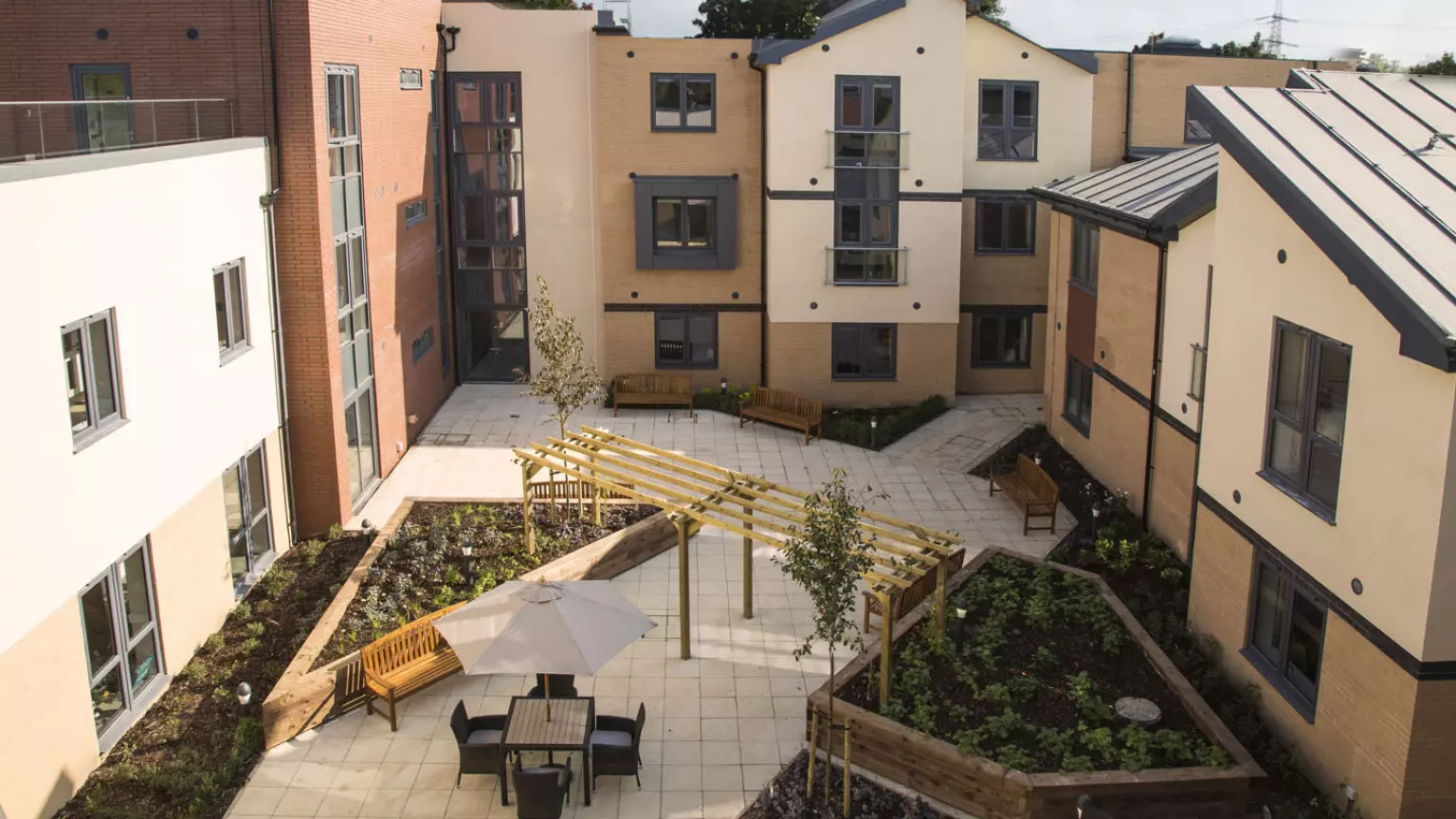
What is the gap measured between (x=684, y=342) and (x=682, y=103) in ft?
17.2

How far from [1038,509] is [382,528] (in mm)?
10203

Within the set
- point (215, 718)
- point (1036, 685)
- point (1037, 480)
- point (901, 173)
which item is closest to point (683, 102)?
point (901, 173)

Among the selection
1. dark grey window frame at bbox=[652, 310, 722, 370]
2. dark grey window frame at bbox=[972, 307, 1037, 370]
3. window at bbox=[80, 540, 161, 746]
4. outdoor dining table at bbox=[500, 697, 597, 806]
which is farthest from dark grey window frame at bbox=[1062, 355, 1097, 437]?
window at bbox=[80, 540, 161, 746]

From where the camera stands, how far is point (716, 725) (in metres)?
14.0

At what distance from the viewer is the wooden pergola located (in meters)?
14.0

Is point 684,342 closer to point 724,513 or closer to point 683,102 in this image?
point 683,102

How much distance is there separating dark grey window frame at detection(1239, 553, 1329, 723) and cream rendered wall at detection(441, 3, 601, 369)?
17.5 m

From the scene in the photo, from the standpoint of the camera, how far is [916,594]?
16.0m

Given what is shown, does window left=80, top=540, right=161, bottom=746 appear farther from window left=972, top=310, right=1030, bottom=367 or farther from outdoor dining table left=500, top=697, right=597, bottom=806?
window left=972, top=310, right=1030, bottom=367

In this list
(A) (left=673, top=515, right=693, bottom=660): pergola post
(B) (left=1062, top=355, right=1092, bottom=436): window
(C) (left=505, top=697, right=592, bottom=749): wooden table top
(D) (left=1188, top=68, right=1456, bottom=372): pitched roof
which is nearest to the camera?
Result: (D) (left=1188, top=68, right=1456, bottom=372): pitched roof

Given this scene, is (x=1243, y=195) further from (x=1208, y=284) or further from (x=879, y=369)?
(x=879, y=369)

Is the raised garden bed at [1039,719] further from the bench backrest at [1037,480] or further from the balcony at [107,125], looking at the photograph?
the balcony at [107,125]

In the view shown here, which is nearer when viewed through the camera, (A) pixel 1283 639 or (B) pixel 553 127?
(A) pixel 1283 639

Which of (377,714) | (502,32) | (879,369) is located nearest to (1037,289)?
(879,369)
